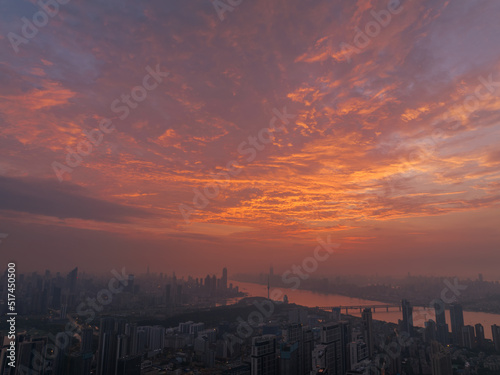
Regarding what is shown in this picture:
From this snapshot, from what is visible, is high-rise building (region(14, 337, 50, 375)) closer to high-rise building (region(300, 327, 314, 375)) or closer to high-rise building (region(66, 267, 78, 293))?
high-rise building (region(300, 327, 314, 375))

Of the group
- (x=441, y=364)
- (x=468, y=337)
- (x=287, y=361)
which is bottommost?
(x=468, y=337)

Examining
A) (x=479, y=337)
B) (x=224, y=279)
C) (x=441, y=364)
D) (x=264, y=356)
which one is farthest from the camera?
(x=224, y=279)

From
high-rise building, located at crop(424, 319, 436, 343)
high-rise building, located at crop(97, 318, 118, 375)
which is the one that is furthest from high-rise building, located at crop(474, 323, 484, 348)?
high-rise building, located at crop(97, 318, 118, 375)

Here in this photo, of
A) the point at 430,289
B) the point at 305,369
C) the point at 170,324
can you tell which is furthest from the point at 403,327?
the point at 430,289

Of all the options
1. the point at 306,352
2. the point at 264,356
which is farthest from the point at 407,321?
the point at 264,356

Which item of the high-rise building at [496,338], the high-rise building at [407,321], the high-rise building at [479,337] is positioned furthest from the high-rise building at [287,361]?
the high-rise building at [496,338]

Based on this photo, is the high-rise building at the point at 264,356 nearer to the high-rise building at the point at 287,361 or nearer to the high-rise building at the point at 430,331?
the high-rise building at the point at 287,361

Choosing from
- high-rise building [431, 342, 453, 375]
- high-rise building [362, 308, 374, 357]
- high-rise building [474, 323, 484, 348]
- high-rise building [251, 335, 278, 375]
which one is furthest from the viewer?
high-rise building [474, 323, 484, 348]

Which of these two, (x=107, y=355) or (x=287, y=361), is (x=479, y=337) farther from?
(x=107, y=355)

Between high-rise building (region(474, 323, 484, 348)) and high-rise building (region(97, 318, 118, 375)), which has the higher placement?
high-rise building (region(97, 318, 118, 375))

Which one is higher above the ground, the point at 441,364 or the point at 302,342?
the point at 302,342
